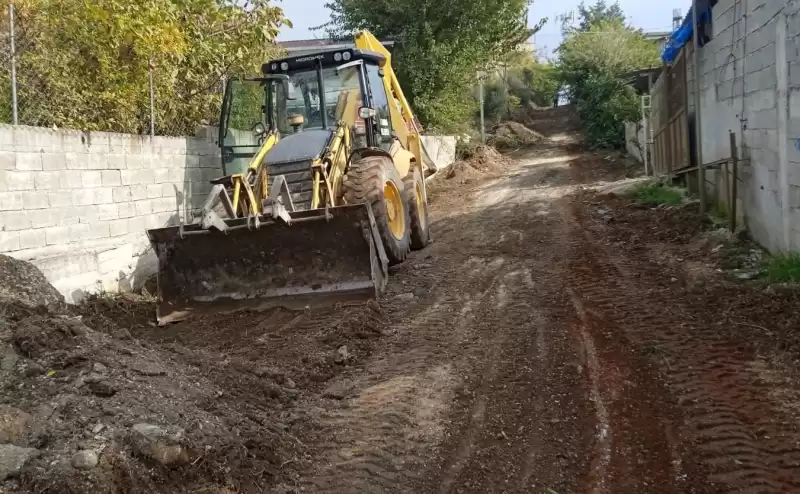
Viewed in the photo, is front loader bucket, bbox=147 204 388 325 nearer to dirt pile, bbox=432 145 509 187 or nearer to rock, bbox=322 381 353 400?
rock, bbox=322 381 353 400

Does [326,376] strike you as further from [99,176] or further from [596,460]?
[99,176]

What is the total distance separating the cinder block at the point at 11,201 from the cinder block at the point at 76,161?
0.77 metres

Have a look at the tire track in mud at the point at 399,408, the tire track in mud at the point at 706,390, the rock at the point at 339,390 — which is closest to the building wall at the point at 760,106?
the tire track in mud at the point at 706,390

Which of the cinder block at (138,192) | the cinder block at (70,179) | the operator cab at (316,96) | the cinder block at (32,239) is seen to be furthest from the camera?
the operator cab at (316,96)

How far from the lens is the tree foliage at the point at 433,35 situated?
75.4ft

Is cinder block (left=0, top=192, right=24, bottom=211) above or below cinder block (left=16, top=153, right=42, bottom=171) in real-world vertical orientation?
below

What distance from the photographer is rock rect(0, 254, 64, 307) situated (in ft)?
19.4

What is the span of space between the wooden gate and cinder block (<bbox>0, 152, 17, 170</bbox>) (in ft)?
33.3

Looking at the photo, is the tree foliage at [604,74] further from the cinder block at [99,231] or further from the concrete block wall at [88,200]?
the cinder block at [99,231]

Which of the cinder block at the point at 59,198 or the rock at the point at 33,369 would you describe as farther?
the cinder block at the point at 59,198

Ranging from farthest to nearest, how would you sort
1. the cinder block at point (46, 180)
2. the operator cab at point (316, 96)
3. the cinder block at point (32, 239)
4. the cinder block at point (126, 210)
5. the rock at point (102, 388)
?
1. the operator cab at point (316, 96)
2. the cinder block at point (126, 210)
3. the cinder block at point (46, 180)
4. the cinder block at point (32, 239)
5. the rock at point (102, 388)

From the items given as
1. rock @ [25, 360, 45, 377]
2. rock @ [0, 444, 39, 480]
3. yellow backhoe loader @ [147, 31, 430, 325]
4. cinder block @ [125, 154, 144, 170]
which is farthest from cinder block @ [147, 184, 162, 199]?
rock @ [0, 444, 39, 480]

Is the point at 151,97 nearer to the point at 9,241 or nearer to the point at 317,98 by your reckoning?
the point at 317,98

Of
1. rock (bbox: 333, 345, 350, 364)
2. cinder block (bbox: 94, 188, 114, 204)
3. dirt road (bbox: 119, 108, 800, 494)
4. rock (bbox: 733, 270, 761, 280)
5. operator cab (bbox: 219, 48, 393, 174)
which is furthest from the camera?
Result: operator cab (bbox: 219, 48, 393, 174)
